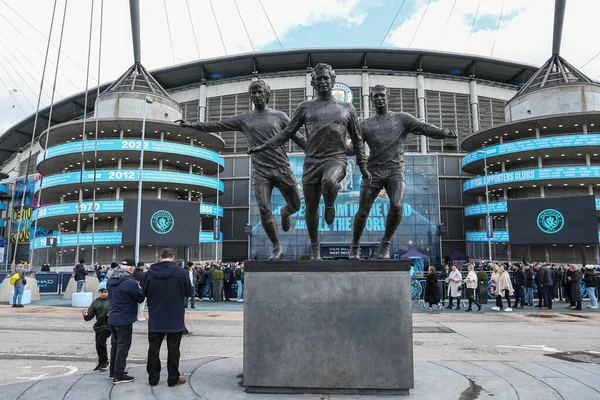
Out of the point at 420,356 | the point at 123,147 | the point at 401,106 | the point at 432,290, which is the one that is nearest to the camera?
the point at 420,356

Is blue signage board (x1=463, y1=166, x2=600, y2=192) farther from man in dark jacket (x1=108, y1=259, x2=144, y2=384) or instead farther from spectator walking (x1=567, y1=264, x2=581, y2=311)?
man in dark jacket (x1=108, y1=259, x2=144, y2=384)

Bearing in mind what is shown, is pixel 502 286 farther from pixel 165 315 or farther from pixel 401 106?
pixel 401 106

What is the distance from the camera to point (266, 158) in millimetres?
6578

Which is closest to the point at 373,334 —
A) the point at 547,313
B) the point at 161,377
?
the point at 161,377

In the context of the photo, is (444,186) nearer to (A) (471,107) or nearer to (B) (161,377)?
(A) (471,107)

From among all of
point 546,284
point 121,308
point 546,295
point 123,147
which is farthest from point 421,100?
point 121,308

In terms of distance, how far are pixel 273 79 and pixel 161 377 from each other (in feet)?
167

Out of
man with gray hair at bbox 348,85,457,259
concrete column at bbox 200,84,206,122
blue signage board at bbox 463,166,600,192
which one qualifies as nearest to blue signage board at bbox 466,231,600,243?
blue signage board at bbox 463,166,600,192

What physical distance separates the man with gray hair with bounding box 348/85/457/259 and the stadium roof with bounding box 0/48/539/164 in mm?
48143

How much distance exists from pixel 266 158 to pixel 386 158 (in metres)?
1.86

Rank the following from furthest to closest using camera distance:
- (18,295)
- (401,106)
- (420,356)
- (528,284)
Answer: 1. (401,106)
2. (528,284)
3. (18,295)
4. (420,356)

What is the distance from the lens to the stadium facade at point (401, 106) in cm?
4488

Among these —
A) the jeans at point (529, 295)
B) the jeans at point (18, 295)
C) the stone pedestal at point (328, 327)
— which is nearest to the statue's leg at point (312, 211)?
the stone pedestal at point (328, 327)

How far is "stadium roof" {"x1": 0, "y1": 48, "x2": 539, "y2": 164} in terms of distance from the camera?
173 ft
